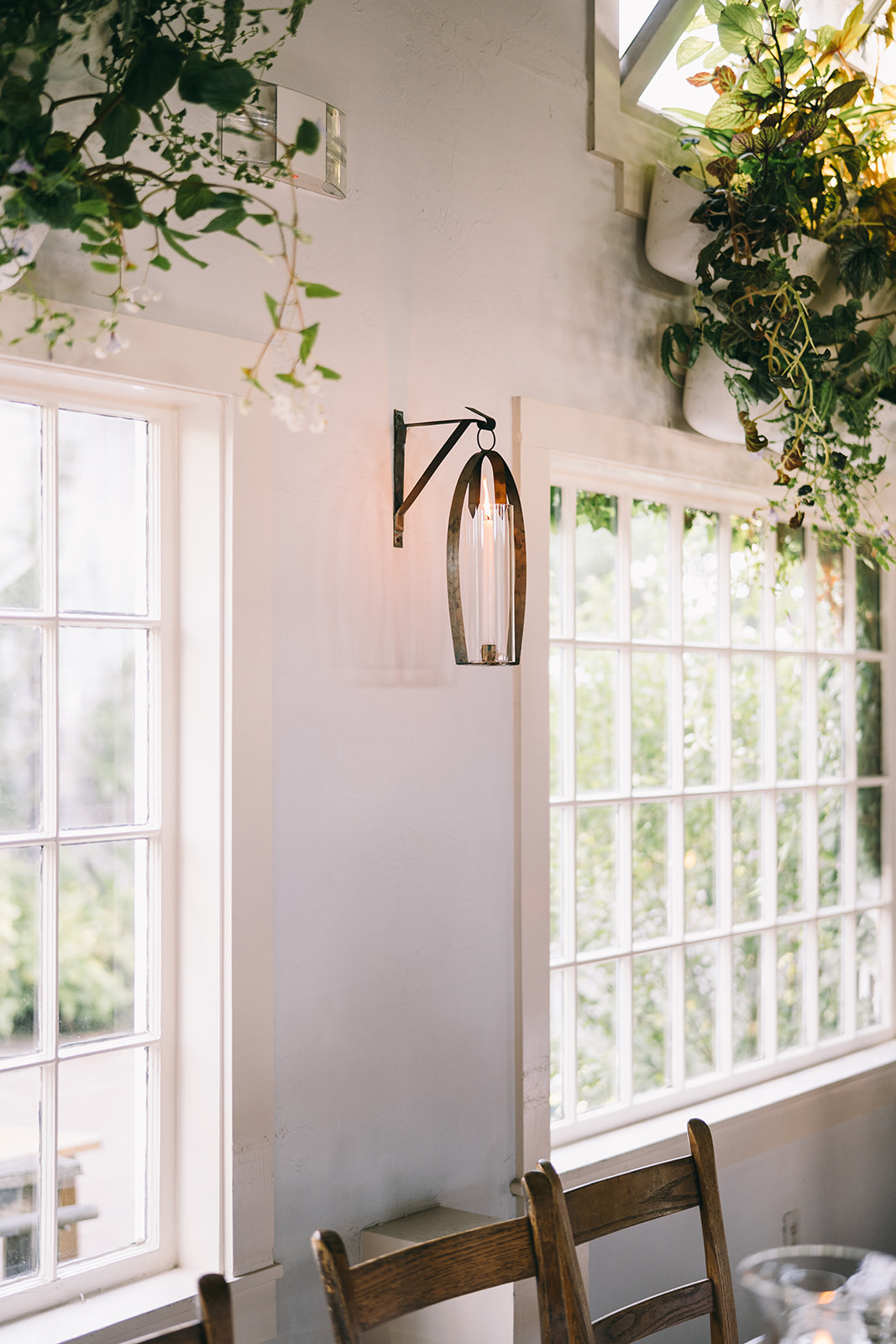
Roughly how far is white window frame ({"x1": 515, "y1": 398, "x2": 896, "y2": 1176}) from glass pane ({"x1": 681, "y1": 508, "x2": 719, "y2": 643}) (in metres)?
0.17

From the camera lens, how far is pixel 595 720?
2.68m

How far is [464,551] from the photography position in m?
1.96

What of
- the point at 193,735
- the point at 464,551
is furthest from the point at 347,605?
the point at 193,735

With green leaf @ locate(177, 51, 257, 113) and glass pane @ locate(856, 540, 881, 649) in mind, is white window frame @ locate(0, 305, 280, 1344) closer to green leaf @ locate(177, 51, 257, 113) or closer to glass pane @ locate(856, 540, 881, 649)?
green leaf @ locate(177, 51, 257, 113)

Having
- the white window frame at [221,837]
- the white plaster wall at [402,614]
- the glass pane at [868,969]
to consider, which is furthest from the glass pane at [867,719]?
the white window frame at [221,837]

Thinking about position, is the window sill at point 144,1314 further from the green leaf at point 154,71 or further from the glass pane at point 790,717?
the glass pane at point 790,717

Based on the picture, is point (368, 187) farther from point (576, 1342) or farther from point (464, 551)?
point (576, 1342)

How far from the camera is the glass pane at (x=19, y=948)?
1725mm

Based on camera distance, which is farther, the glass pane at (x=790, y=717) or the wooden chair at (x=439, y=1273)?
the glass pane at (x=790, y=717)

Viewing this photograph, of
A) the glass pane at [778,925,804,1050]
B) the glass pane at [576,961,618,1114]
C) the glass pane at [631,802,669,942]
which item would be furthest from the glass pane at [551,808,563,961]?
the glass pane at [778,925,804,1050]

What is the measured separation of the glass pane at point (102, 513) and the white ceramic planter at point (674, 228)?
125 centimetres

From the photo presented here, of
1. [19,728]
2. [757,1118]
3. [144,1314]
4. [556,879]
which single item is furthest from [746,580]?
[144,1314]

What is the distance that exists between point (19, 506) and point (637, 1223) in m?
1.41

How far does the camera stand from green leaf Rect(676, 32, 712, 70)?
2541 mm
